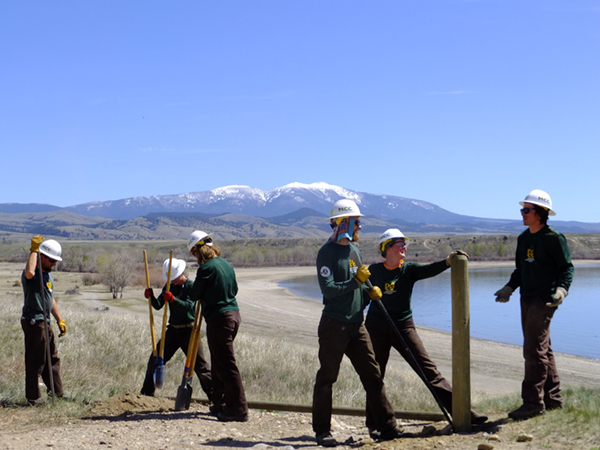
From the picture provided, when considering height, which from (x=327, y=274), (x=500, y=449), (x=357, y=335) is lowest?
(x=500, y=449)

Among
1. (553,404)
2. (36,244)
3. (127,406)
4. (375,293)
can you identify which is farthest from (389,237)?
(36,244)

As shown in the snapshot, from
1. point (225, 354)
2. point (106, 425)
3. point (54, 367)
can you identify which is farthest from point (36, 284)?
point (225, 354)

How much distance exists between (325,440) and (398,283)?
63.5 inches

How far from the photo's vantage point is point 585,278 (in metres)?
56.0

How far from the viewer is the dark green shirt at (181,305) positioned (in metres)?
7.43

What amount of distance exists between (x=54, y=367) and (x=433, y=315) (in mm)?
27286

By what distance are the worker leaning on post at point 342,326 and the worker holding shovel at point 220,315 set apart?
4.29ft

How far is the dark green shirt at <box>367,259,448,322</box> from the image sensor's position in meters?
6.11

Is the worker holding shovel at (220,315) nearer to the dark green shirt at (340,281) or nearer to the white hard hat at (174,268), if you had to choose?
the white hard hat at (174,268)

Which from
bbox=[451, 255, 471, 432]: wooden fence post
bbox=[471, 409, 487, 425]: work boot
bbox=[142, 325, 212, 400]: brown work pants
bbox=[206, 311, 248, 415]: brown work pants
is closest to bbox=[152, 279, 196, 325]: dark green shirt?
bbox=[142, 325, 212, 400]: brown work pants

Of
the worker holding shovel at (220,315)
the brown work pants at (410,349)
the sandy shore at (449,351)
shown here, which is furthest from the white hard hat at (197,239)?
the sandy shore at (449,351)

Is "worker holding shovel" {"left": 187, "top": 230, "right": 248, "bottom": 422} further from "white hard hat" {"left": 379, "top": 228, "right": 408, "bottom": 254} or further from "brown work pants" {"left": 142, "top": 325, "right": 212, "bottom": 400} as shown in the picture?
A: "white hard hat" {"left": 379, "top": 228, "right": 408, "bottom": 254}

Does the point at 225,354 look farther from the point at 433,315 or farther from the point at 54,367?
the point at 433,315

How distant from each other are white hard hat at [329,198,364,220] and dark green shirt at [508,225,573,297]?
1677mm
